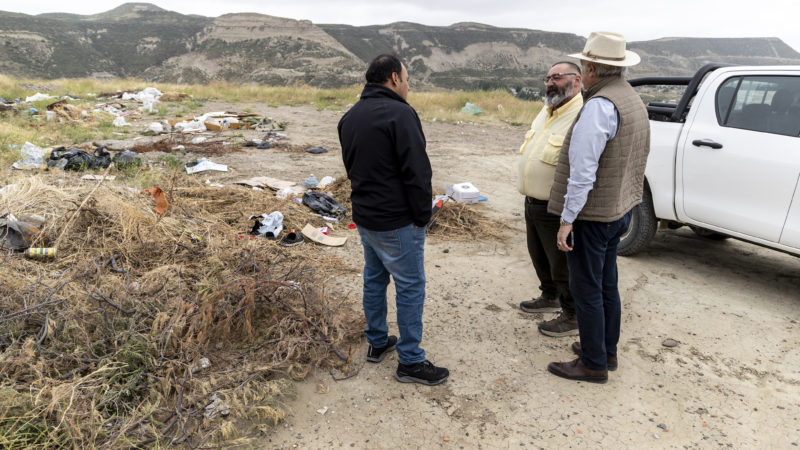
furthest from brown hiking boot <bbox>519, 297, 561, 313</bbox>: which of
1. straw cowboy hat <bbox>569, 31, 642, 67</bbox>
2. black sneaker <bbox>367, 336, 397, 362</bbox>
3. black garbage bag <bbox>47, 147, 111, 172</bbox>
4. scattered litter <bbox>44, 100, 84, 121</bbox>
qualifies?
scattered litter <bbox>44, 100, 84, 121</bbox>

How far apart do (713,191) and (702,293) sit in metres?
0.91

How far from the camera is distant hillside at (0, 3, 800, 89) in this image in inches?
2168

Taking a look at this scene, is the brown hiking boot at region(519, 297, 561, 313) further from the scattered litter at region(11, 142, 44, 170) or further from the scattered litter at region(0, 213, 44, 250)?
the scattered litter at region(11, 142, 44, 170)

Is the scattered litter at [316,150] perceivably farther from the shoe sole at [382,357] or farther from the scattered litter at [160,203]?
the shoe sole at [382,357]

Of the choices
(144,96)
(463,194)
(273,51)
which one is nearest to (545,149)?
(463,194)

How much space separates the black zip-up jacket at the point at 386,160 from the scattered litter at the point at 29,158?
709cm

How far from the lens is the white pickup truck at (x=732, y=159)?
3.64m

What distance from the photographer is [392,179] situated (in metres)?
2.51

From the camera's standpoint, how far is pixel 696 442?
246 centimetres

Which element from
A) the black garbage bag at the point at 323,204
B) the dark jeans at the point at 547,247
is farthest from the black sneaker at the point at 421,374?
the black garbage bag at the point at 323,204

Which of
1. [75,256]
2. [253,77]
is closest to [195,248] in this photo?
[75,256]

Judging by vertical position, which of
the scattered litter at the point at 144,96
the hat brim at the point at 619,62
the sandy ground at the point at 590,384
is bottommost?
the sandy ground at the point at 590,384

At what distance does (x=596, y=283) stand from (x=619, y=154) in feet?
2.45

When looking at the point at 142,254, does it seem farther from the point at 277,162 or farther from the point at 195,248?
the point at 277,162
